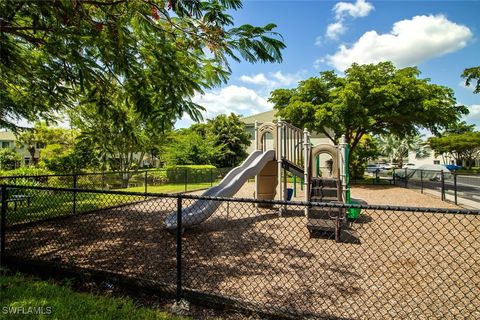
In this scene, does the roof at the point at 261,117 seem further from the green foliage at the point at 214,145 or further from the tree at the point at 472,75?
the tree at the point at 472,75

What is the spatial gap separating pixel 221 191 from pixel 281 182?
2.34 meters

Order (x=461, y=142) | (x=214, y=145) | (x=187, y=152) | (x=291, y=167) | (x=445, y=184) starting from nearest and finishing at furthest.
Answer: (x=291, y=167), (x=445, y=184), (x=187, y=152), (x=214, y=145), (x=461, y=142)

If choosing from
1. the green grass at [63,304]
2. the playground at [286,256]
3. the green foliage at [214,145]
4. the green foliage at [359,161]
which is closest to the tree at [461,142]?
the green foliage at [359,161]

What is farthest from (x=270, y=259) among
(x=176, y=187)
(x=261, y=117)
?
(x=261, y=117)

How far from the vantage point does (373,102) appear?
57.3 ft

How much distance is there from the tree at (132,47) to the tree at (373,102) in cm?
1405

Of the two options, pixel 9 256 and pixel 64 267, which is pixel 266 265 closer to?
pixel 64 267

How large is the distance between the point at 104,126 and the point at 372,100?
1603 centimetres

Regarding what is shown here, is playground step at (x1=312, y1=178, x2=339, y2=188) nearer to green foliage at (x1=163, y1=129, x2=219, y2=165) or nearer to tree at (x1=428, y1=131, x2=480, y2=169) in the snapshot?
green foliage at (x1=163, y1=129, x2=219, y2=165)

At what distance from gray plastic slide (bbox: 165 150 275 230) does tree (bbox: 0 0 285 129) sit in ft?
8.45

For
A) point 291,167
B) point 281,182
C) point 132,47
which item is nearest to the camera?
point 132,47

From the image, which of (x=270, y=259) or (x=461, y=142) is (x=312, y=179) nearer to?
(x=270, y=259)

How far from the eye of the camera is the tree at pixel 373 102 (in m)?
16.7

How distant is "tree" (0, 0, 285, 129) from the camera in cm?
348
